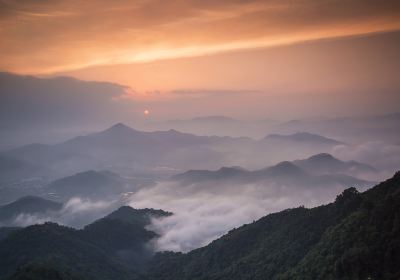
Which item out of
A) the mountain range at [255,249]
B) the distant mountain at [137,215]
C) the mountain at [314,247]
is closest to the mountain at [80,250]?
the mountain range at [255,249]

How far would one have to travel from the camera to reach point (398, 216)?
53688mm

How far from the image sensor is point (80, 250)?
123 meters

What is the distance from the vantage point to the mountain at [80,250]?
359ft

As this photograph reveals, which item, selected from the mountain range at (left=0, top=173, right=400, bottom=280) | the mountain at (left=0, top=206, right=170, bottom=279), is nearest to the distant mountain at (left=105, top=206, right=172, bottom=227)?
the mountain range at (left=0, top=173, right=400, bottom=280)

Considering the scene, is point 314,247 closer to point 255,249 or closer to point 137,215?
point 255,249

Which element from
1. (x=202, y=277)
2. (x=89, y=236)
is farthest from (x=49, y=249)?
(x=202, y=277)

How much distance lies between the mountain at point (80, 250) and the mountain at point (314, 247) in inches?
407

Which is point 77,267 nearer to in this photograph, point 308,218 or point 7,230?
point 308,218

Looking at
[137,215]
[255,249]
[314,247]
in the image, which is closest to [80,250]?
[255,249]

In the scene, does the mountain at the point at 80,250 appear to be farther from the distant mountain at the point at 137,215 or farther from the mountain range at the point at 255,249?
the distant mountain at the point at 137,215

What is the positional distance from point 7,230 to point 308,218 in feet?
442

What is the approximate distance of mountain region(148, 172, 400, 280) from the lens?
174 feet

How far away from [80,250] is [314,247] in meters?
75.9

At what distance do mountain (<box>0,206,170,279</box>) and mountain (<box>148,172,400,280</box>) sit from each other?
33.9 feet
